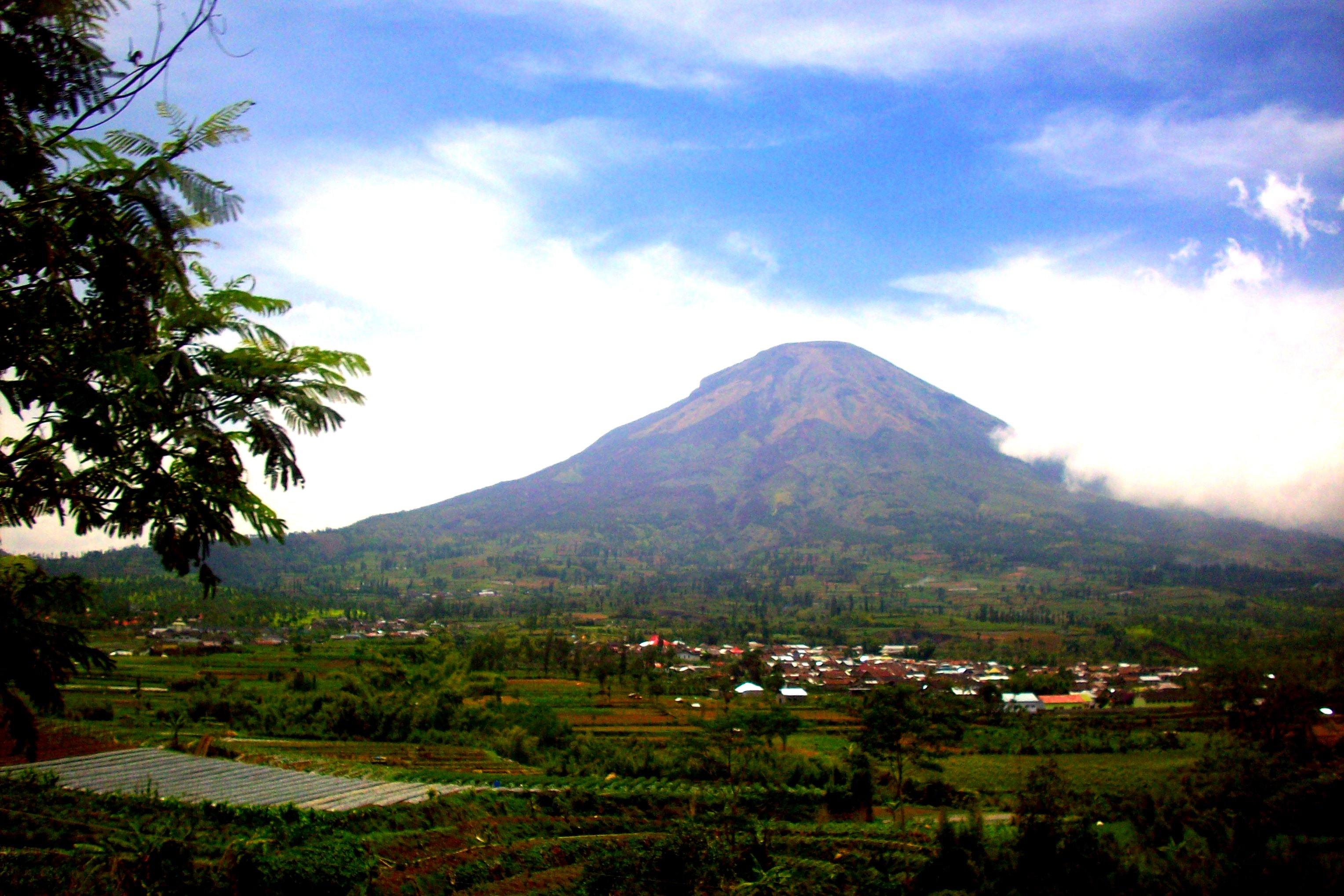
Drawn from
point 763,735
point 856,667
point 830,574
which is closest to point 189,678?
point 763,735

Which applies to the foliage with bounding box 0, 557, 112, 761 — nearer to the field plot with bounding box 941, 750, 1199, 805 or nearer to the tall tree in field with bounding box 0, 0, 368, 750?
the tall tree in field with bounding box 0, 0, 368, 750

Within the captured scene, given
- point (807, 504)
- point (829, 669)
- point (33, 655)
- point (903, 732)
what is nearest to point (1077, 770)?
point (903, 732)

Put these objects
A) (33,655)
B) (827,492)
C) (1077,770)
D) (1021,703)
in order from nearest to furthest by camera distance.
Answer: (33,655) < (1077,770) < (1021,703) < (827,492)

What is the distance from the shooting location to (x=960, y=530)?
Result: 11875cm

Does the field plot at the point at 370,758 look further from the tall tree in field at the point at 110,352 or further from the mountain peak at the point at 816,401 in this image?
the mountain peak at the point at 816,401

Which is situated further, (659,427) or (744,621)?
(659,427)

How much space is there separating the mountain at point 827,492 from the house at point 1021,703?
73.6 metres

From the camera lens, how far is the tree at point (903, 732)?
1984 cm

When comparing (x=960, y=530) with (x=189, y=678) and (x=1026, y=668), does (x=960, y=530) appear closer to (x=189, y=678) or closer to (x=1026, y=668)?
(x=1026, y=668)

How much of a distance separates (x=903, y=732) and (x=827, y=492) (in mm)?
119396

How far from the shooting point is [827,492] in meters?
138

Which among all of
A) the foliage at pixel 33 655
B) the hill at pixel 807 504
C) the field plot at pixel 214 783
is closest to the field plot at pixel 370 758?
the field plot at pixel 214 783

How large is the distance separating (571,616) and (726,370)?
121 meters

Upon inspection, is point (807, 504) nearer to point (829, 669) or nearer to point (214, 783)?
point (829, 669)
